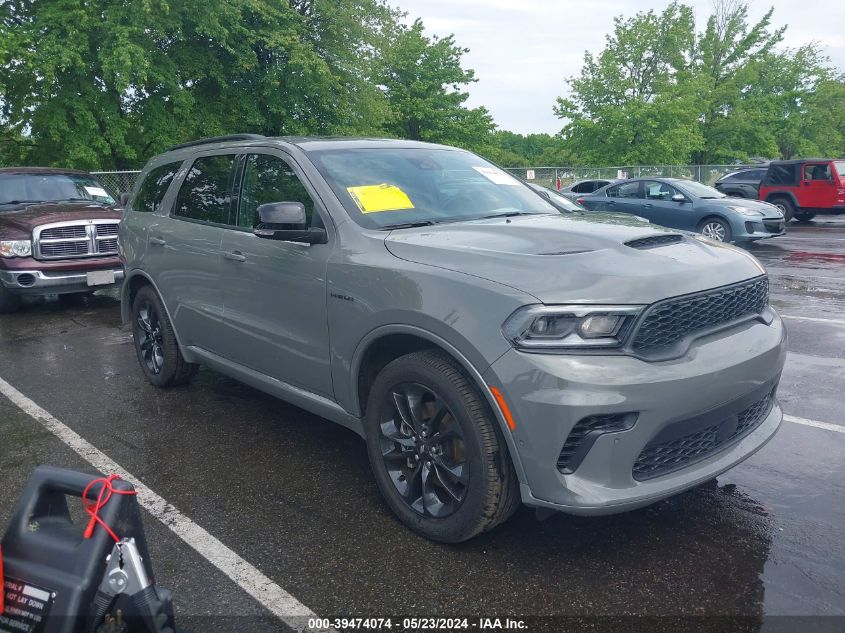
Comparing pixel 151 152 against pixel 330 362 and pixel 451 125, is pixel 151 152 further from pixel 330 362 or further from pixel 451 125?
pixel 451 125

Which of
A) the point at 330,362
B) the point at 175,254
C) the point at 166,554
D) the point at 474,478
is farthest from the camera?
the point at 175,254

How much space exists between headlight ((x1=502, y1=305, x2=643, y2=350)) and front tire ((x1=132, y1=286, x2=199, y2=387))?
3.45 m

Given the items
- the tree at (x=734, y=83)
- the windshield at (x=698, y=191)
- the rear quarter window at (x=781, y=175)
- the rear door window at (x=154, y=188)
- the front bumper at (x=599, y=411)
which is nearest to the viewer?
the front bumper at (x=599, y=411)

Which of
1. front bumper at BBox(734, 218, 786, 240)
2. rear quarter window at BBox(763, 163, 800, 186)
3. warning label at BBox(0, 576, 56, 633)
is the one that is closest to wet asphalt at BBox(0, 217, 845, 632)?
warning label at BBox(0, 576, 56, 633)

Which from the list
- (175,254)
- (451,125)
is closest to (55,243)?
(175,254)

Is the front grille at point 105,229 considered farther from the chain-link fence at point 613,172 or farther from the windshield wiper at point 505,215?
the chain-link fence at point 613,172

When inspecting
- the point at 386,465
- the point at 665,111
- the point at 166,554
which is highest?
the point at 665,111

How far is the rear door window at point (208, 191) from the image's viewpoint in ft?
15.4

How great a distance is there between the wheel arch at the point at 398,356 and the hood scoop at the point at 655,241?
96cm

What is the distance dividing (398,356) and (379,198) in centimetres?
92

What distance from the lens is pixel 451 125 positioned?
4544 cm

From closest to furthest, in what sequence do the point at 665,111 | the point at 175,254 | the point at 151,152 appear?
1. the point at 175,254
2. the point at 151,152
3. the point at 665,111

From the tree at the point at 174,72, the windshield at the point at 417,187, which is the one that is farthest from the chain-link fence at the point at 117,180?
the windshield at the point at 417,187

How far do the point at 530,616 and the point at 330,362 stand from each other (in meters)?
1.58
